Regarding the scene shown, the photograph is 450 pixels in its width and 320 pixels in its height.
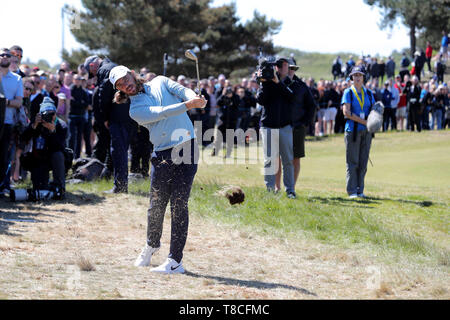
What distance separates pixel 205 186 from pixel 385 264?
5.20m

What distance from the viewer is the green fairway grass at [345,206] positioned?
9.03 metres

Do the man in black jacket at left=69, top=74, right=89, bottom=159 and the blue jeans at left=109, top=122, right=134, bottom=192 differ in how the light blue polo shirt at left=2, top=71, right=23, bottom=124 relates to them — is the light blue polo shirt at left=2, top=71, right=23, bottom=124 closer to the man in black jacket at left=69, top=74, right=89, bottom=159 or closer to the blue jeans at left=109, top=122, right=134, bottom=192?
the blue jeans at left=109, top=122, right=134, bottom=192

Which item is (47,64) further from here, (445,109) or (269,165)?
(269,165)

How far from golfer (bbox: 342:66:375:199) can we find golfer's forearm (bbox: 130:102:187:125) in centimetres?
608

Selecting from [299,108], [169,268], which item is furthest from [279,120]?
[169,268]

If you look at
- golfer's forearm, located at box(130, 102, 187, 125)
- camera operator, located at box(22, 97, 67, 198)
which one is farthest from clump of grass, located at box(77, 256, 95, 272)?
camera operator, located at box(22, 97, 67, 198)

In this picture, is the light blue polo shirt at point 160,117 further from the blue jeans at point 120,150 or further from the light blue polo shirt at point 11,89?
the light blue polo shirt at point 11,89

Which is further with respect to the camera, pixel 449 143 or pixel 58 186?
pixel 449 143

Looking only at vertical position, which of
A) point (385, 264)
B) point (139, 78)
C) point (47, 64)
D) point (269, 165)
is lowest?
point (385, 264)

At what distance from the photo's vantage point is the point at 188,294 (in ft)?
20.3

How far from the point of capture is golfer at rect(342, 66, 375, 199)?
1227 centimetres

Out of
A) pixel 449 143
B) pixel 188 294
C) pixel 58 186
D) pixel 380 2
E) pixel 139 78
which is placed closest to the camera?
pixel 188 294

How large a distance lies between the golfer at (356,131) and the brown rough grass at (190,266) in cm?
347

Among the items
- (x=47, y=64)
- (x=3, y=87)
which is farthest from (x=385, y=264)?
(x=47, y=64)
